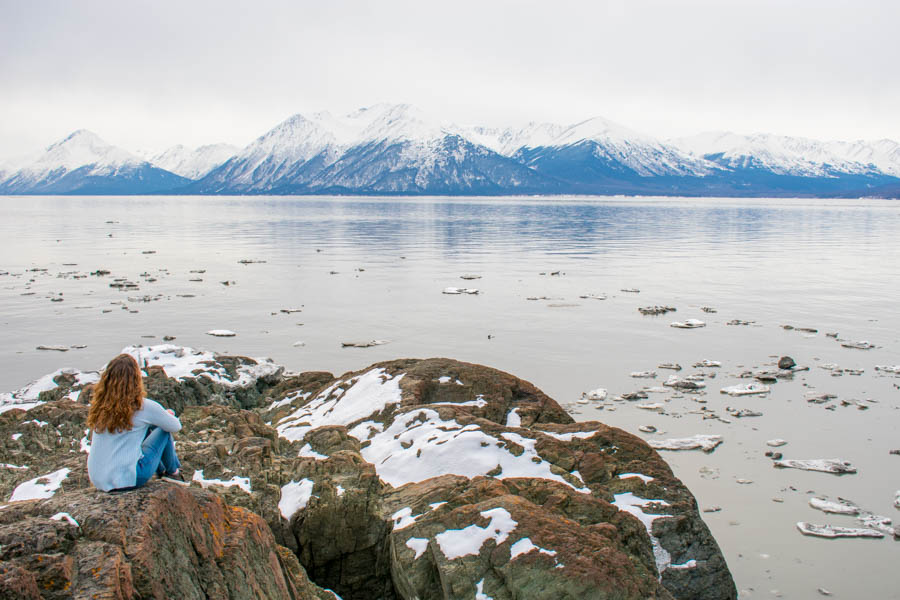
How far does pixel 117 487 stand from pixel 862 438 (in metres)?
14.1

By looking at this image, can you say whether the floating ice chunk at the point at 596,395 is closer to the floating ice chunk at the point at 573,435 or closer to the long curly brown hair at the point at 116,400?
the floating ice chunk at the point at 573,435

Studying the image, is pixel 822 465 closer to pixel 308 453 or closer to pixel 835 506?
pixel 835 506

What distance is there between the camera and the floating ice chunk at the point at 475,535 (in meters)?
6.97

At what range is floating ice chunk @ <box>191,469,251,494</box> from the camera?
870cm

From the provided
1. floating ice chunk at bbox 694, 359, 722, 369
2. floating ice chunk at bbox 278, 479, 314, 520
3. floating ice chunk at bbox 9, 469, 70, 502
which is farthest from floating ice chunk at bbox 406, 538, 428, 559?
floating ice chunk at bbox 694, 359, 722, 369

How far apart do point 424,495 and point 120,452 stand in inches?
141

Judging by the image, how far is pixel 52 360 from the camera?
69.1ft

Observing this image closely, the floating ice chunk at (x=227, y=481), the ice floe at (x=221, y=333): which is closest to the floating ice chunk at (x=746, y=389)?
the floating ice chunk at (x=227, y=481)

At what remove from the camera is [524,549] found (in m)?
6.78

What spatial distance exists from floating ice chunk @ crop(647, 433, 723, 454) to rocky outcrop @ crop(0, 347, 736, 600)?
2.15m

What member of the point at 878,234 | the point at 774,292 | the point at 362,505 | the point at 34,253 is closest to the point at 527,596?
the point at 362,505

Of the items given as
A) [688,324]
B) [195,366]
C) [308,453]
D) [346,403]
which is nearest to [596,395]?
[346,403]

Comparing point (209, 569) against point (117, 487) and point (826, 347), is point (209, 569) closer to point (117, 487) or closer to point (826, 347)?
point (117, 487)

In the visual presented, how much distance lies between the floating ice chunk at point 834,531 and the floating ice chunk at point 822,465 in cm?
221
